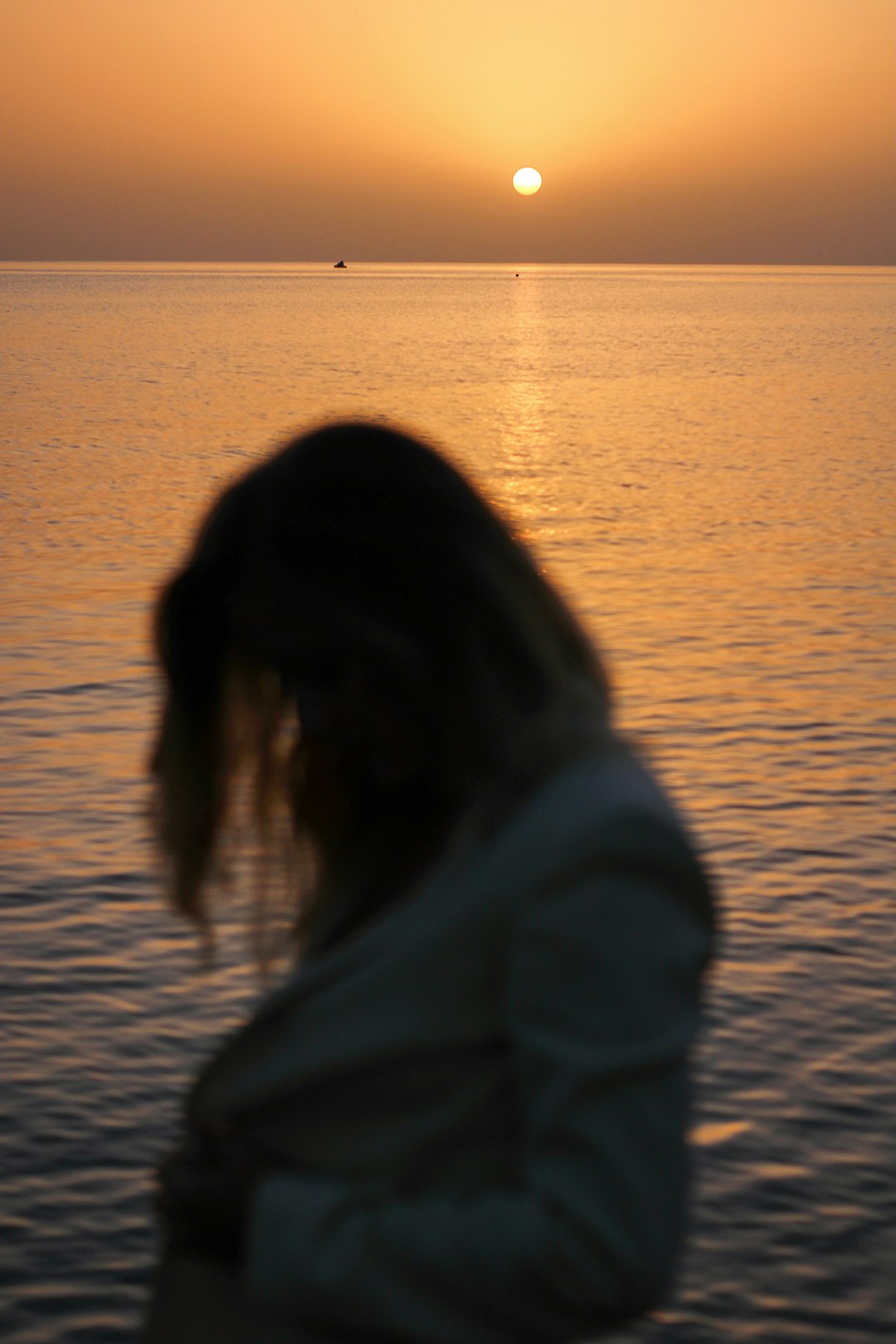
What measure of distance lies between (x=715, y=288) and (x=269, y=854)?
20174 cm

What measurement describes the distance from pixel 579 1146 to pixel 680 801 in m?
9.76

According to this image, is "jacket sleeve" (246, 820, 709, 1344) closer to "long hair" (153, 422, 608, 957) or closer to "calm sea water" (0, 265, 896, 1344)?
"long hair" (153, 422, 608, 957)

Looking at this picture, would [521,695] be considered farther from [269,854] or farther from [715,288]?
[715,288]

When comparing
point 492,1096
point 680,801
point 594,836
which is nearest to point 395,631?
point 594,836

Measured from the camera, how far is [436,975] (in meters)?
1.55

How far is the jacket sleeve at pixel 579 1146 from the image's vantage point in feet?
4.62

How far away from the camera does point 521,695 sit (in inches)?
62.9

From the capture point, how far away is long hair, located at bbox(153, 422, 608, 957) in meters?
1.59

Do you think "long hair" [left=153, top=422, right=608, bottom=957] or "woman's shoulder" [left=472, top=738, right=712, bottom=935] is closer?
"woman's shoulder" [left=472, top=738, right=712, bottom=935]

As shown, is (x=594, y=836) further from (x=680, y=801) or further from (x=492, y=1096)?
(x=680, y=801)

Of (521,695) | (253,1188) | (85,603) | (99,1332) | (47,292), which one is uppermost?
(47,292)

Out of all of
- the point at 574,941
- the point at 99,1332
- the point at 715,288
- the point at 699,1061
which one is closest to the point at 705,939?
the point at 574,941

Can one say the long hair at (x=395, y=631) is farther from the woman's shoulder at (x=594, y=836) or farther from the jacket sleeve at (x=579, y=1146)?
the jacket sleeve at (x=579, y=1146)

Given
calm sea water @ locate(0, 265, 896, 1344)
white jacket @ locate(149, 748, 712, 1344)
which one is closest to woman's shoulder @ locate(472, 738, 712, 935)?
white jacket @ locate(149, 748, 712, 1344)
